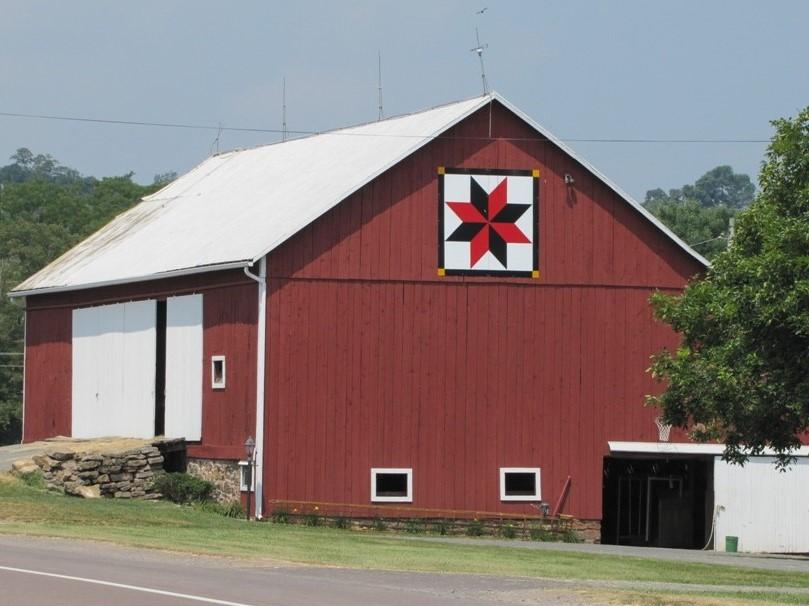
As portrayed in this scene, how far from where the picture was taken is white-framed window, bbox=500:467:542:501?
128ft

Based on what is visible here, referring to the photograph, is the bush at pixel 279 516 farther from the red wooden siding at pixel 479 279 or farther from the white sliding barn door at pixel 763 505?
the white sliding barn door at pixel 763 505

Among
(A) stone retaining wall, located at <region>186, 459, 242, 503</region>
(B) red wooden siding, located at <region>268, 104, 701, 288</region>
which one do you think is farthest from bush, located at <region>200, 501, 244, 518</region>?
(B) red wooden siding, located at <region>268, 104, 701, 288</region>

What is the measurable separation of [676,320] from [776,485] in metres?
9.46

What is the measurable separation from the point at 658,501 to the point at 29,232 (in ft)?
202

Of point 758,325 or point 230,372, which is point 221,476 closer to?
point 230,372

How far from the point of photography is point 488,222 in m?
39.2

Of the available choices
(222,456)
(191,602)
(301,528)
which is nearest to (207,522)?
(301,528)

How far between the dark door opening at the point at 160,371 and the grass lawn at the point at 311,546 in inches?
183

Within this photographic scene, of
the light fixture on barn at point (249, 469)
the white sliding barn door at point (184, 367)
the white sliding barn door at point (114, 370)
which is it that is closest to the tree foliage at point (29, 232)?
the white sliding barn door at point (114, 370)

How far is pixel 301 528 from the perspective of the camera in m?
35.8

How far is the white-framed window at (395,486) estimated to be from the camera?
38250 millimetres

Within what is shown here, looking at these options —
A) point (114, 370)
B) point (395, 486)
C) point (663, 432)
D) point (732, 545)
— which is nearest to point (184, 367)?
point (114, 370)

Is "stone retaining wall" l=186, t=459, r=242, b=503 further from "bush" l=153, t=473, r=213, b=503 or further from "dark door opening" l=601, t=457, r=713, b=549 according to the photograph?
"dark door opening" l=601, t=457, r=713, b=549

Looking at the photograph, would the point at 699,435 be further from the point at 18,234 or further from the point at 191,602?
the point at 18,234
